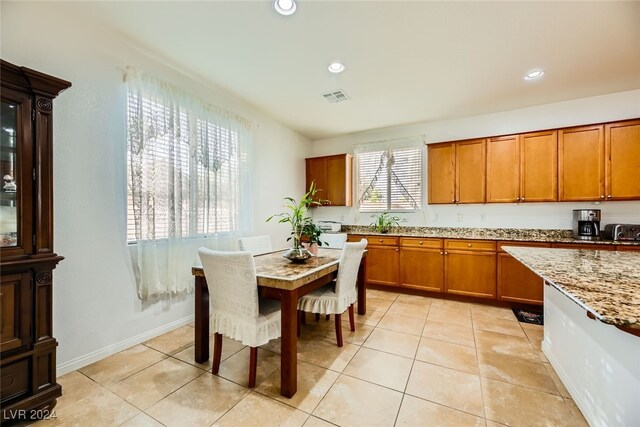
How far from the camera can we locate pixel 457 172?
381cm

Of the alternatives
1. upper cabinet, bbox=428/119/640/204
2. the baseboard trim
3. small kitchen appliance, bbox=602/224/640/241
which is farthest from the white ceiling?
the baseboard trim

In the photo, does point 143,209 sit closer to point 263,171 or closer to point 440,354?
point 263,171

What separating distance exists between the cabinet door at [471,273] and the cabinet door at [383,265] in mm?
709

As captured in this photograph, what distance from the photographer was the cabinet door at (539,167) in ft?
10.7

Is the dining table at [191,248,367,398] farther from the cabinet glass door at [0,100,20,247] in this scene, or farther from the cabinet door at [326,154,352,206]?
the cabinet door at [326,154,352,206]

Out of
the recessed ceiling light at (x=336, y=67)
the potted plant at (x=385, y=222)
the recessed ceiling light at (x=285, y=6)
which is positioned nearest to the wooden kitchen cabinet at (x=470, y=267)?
the potted plant at (x=385, y=222)

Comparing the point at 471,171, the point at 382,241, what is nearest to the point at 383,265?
the point at 382,241

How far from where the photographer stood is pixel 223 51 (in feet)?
7.78

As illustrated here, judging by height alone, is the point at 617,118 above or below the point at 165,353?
above

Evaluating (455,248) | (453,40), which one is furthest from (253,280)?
(455,248)

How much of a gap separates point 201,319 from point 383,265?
2.74m

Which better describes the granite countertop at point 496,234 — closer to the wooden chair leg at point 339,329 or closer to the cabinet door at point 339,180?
the cabinet door at point 339,180

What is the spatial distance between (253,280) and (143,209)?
1.42 meters

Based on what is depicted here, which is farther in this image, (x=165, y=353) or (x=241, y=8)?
(x=165, y=353)
